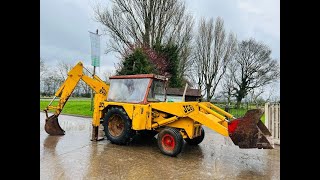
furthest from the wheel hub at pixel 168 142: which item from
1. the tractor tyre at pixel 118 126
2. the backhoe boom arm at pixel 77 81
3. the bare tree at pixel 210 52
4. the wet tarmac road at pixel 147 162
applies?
the bare tree at pixel 210 52

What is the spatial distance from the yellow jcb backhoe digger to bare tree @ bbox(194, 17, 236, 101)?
21.3m

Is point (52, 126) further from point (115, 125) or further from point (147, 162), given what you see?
point (147, 162)

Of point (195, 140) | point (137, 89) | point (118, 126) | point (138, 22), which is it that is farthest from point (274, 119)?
point (138, 22)

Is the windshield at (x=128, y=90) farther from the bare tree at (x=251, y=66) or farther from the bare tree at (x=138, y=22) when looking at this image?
the bare tree at (x=251, y=66)

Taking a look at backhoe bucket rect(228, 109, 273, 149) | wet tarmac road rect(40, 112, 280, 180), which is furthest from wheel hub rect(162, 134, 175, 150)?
backhoe bucket rect(228, 109, 273, 149)

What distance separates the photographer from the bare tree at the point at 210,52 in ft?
93.4

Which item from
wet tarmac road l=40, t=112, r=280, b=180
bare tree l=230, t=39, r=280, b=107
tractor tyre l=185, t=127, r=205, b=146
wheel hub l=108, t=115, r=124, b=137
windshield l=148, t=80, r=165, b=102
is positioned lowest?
wet tarmac road l=40, t=112, r=280, b=180

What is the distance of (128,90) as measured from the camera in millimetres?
7387

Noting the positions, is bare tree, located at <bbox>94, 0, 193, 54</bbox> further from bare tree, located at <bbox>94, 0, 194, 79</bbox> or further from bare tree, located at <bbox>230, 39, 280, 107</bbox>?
bare tree, located at <bbox>230, 39, 280, 107</bbox>

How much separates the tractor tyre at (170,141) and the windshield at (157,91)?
122 centimetres

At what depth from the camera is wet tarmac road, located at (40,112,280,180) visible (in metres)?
4.88

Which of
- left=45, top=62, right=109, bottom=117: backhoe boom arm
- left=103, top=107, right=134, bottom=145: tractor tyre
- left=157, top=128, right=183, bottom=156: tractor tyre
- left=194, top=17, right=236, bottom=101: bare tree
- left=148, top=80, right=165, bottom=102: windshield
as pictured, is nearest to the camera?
left=157, top=128, right=183, bottom=156: tractor tyre
